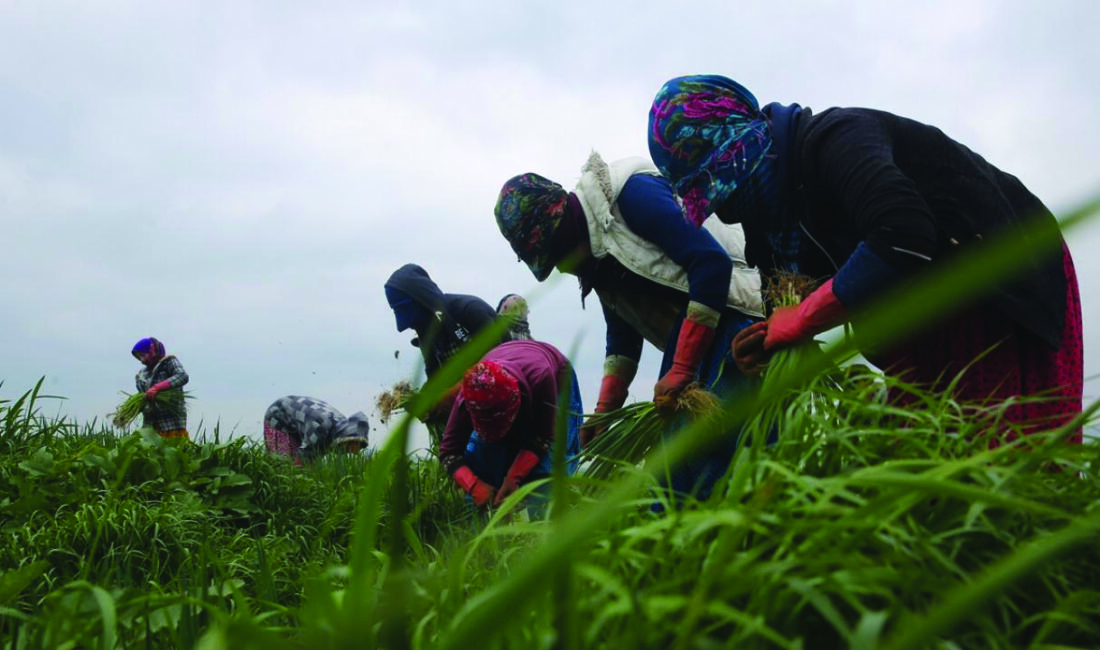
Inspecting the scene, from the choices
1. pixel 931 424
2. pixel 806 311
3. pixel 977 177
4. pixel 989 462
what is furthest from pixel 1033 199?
pixel 989 462

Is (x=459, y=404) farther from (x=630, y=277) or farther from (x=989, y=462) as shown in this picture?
(x=989, y=462)

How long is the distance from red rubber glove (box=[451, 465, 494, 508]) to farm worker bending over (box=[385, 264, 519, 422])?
1.29ft

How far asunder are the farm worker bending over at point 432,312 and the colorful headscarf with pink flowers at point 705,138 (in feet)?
7.38

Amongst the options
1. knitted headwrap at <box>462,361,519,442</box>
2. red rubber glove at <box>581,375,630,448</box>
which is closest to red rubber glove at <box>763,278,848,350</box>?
red rubber glove at <box>581,375,630,448</box>

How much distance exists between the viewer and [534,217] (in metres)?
2.61

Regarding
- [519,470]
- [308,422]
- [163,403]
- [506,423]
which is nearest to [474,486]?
[519,470]

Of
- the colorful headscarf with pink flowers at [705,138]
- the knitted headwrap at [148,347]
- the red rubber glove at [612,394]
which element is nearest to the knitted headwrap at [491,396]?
the red rubber glove at [612,394]

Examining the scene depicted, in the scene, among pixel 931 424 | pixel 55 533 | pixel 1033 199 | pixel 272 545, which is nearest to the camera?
pixel 931 424

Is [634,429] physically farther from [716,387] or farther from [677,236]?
[677,236]

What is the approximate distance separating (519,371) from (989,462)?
278 centimetres

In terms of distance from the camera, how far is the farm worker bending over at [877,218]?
1465 mm

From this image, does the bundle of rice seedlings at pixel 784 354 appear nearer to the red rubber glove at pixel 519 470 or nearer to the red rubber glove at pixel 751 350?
the red rubber glove at pixel 751 350

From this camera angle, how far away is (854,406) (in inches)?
40.1

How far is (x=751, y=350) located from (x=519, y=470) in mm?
2017
